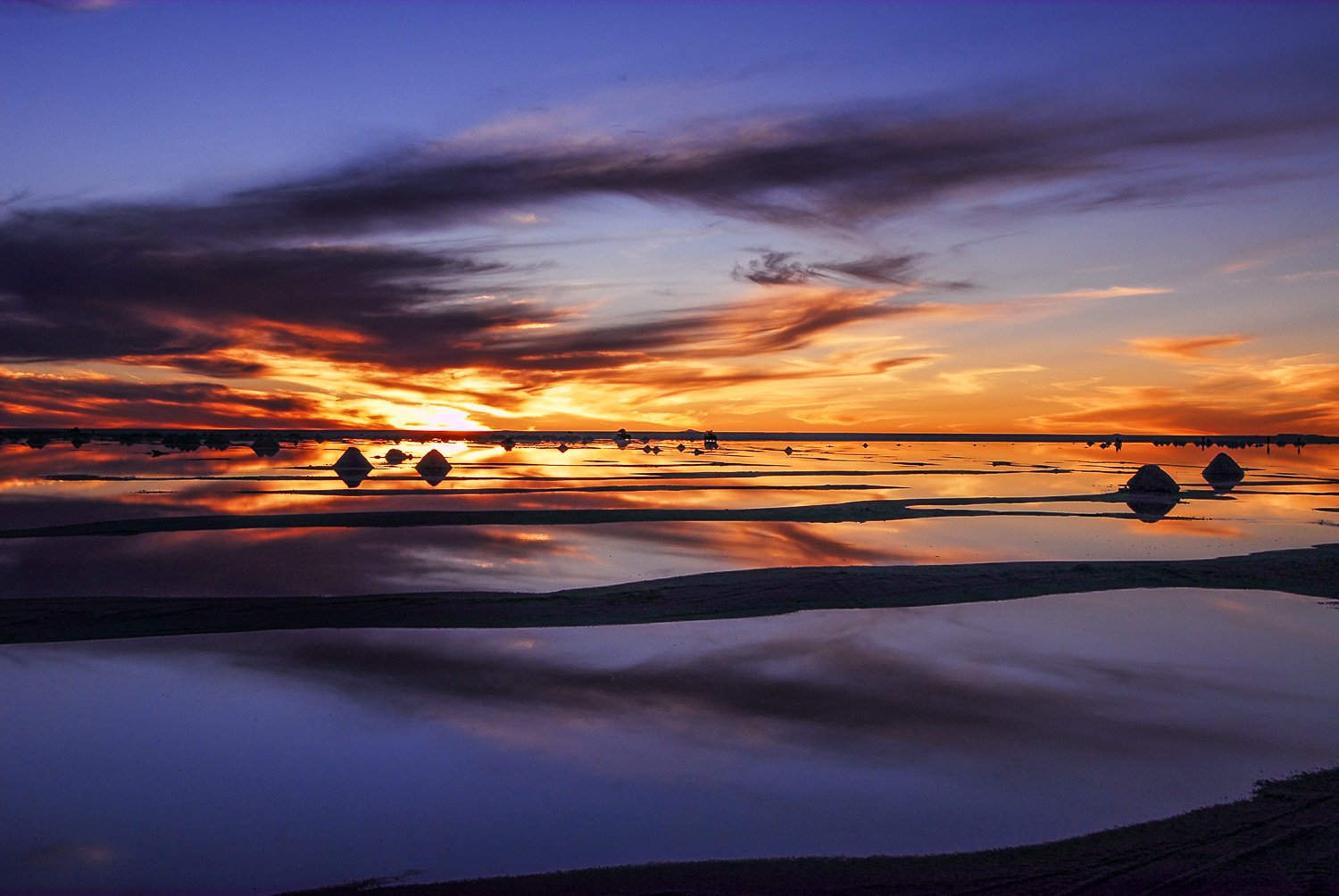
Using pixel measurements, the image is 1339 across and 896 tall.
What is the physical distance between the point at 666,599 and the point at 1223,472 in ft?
178

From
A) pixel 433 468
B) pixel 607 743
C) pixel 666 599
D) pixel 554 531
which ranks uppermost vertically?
pixel 433 468

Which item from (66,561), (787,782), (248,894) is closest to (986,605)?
(787,782)

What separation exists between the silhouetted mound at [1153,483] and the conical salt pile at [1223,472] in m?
12.8

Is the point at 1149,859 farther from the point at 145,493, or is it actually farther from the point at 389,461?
the point at 389,461

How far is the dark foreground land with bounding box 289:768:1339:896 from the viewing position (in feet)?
19.9

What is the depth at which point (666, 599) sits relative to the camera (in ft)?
53.2

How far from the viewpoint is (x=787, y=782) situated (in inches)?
312

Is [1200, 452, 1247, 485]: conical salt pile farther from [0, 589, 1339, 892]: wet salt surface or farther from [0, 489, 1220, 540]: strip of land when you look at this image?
[0, 589, 1339, 892]: wet salt surface

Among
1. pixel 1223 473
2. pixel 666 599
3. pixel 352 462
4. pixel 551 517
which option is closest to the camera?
pixel 666 599

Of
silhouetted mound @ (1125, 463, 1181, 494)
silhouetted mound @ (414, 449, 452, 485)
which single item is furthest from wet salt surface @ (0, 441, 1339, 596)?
silhouetted mound @ (414, 449, 452, 485)

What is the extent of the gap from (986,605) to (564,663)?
339 inches

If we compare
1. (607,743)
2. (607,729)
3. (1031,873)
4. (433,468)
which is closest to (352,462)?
(433,468)

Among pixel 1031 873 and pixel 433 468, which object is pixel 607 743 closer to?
pixel 1031 873

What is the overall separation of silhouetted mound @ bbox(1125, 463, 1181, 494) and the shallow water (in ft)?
95.8
